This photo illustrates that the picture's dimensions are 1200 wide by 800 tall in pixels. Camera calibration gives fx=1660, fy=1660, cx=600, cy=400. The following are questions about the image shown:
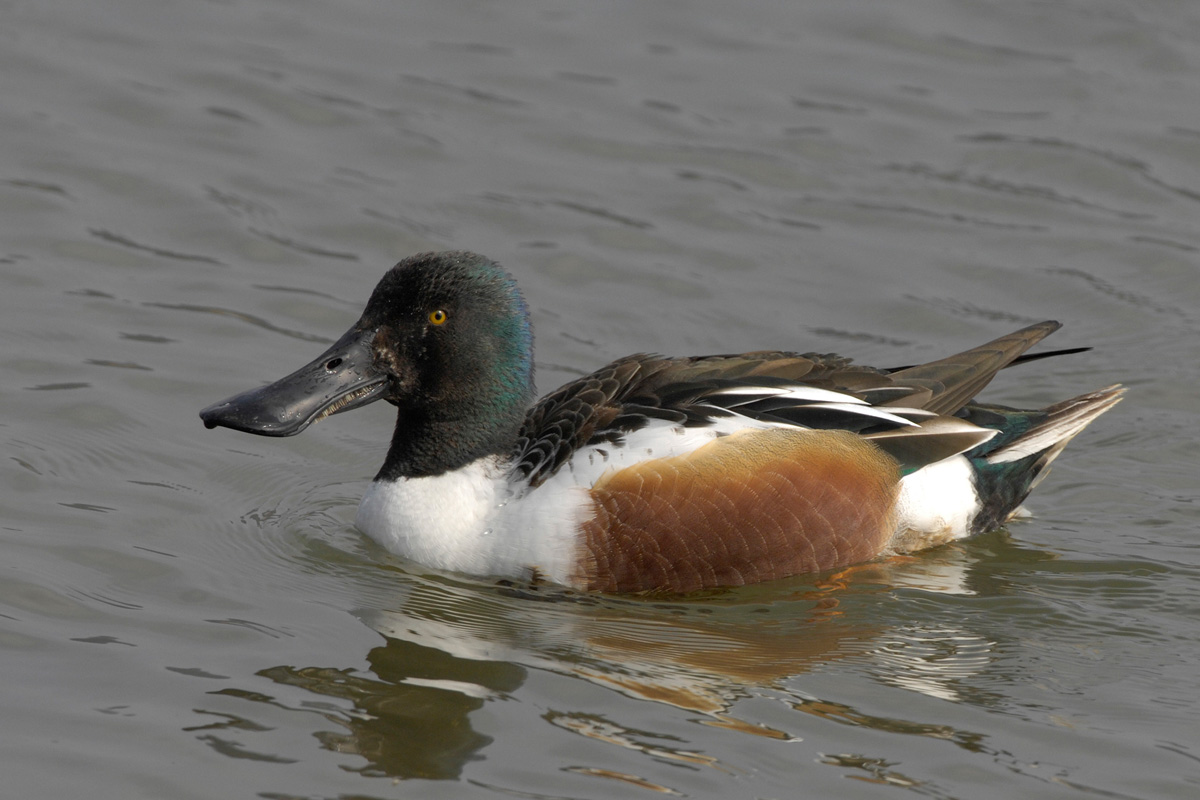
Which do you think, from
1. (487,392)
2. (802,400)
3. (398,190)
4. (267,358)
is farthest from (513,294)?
(398,190)

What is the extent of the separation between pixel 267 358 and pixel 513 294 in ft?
7.64

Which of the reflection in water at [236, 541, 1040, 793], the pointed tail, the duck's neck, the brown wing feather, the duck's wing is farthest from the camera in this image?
the pointed tail

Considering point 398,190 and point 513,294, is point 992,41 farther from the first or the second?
point 513,294

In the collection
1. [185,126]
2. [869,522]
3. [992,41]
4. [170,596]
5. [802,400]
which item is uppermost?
[992,41]

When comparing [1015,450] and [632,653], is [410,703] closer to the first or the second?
[632,653]

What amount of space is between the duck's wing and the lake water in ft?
1.84

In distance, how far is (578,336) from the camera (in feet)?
29.5

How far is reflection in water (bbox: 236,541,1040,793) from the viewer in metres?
5.24

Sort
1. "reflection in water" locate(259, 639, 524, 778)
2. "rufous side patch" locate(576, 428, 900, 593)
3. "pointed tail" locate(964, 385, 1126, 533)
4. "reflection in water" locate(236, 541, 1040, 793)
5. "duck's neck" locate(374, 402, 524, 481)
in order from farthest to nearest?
"pointed tail" locate(964, 385, 1126, 533) → "duck's neck" locate(374, 402, 524, 481) → "rufous side patch" locate(576, 428, 900, 593) → "reflection in water" locate(236, 541, 1040, 793) → "reflection in water" locate(259, 639, 524, 778)

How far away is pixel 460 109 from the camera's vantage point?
11.0 metres

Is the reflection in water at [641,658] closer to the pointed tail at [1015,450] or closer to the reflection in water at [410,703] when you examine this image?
the reflection in water at [410,703]

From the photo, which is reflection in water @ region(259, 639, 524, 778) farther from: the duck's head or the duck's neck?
the duck's head

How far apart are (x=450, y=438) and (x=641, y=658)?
4.26ft

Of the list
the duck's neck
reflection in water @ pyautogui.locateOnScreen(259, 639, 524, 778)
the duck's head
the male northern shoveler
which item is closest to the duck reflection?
reflection in water @ pyautogui.locateOnScreen(259, 639, 524, 778)
